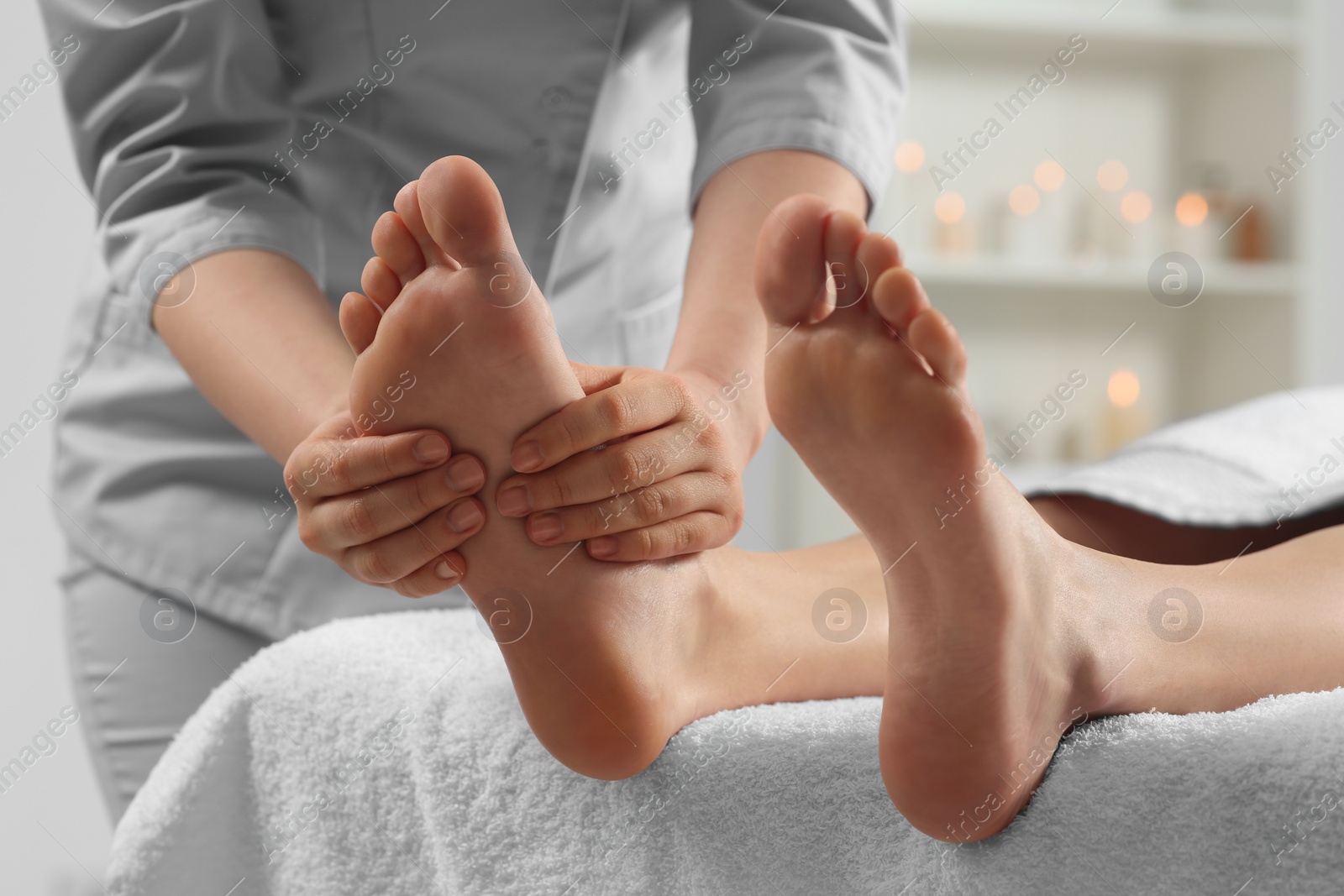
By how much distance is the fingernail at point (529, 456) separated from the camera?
424 mm

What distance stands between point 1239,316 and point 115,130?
2.01m

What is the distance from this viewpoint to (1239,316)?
6.74ft

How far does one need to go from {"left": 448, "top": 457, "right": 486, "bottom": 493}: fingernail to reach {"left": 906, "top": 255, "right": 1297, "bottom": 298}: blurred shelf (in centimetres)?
149

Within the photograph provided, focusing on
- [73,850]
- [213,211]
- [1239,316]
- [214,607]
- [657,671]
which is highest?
[213,211]

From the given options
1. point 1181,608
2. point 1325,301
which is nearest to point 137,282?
point 1181,608

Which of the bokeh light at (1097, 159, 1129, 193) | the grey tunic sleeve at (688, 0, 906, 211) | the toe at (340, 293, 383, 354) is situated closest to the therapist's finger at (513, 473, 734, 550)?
the toe at (340, 293, 383, 354)

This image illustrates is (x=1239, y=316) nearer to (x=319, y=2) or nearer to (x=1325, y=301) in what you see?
(x=1325, y=301)

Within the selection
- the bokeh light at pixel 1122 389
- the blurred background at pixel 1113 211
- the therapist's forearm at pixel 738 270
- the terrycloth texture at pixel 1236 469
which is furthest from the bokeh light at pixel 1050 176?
the therapist's forearm at pixel 738 270

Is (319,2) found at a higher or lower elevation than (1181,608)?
higher

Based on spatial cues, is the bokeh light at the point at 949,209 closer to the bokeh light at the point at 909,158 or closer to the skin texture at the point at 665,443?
the bokeh light at the point at 909,158

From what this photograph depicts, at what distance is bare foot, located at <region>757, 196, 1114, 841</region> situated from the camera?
0.36m

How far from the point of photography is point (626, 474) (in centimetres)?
43

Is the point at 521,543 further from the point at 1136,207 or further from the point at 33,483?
the point at 1136,207

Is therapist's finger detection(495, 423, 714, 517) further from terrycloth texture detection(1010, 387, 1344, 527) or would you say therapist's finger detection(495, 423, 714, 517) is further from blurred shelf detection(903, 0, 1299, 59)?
blurred shelf detection(903, 0, 1299, 59)
